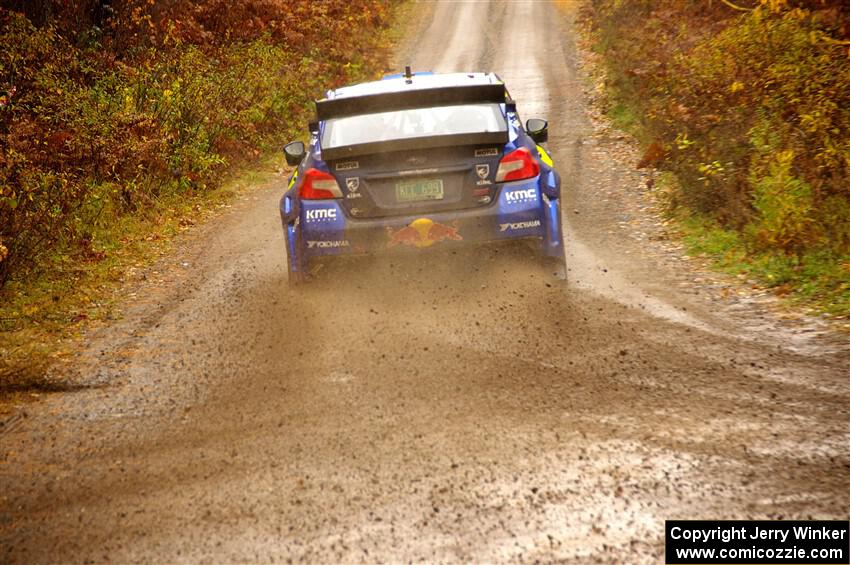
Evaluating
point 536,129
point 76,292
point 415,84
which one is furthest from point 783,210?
point 76,292

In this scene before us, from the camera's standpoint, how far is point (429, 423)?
189 inches

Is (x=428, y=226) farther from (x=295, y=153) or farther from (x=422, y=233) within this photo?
(x=295, y=153)

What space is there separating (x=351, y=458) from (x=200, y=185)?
32.8ft

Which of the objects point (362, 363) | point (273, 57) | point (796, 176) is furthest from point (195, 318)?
point (273, 57)

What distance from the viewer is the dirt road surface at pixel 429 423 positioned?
12.1ft

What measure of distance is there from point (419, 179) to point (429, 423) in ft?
7.88

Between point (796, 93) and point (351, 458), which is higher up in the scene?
point (796, 93)

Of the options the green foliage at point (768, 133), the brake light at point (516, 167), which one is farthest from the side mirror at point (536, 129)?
the green foliage at point (768, 133)

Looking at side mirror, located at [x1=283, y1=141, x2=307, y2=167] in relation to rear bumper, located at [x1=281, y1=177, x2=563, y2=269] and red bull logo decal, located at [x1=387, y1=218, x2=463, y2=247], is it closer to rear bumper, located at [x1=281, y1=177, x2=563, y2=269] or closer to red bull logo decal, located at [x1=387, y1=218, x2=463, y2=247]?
rear bumper, located at [x1=281, y1=177, x2=563, y2=269]

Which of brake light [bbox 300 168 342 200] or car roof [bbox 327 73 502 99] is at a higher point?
car roof [bbox 327 73 502 99]

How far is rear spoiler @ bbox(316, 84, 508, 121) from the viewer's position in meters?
6.96

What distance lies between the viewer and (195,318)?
7492 mm

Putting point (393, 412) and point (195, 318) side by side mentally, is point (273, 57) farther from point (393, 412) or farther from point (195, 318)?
point (393, 412)

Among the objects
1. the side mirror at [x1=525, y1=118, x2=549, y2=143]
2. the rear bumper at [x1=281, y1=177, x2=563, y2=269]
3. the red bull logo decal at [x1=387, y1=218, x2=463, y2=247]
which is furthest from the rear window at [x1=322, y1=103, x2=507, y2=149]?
the side mirror at [x1=525, y1=118, x2=549, y2=143]
